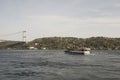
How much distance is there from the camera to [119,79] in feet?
128

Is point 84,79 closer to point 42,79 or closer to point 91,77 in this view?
point 91,77

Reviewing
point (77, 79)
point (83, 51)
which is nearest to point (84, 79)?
point (77, 79)

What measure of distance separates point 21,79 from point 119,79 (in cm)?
1385

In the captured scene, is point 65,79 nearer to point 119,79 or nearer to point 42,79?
point 42,79

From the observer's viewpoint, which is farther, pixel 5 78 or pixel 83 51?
pixel 83 51

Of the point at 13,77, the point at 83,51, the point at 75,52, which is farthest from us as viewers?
the point at 75,52

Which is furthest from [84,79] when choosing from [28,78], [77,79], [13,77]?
[13,77]

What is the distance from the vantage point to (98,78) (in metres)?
40.2

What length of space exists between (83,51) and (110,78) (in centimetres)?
8735

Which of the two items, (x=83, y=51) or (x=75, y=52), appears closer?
(x=83, y=51)

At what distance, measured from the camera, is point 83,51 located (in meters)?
127

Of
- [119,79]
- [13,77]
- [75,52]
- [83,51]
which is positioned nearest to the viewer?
[119,79]

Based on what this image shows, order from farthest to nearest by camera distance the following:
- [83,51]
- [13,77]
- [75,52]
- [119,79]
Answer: [75,52], [83,51], [13,77], [119,79]

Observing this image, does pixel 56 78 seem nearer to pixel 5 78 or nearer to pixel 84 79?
pixel 84 79
